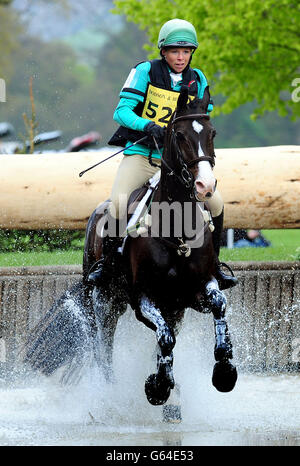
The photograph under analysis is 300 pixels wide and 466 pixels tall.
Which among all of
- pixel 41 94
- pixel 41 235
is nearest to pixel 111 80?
pixel 41 94

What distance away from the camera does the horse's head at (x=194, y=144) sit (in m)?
6.56

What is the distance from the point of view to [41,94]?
234 feet

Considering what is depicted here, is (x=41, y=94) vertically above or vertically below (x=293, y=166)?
above

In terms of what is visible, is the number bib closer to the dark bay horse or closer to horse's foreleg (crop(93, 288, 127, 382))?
the dark bay horse

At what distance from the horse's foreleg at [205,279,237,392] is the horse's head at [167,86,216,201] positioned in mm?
847

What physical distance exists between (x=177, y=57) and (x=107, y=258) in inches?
66.8

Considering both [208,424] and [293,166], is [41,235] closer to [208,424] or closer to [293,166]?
[293,166]

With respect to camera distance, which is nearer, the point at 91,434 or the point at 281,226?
the point at 91,434

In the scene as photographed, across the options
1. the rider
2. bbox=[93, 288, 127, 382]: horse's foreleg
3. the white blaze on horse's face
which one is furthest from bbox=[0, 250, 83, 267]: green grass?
the white blaze on horse's face

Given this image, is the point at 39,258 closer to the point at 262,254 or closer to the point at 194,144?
the point at 262,254
